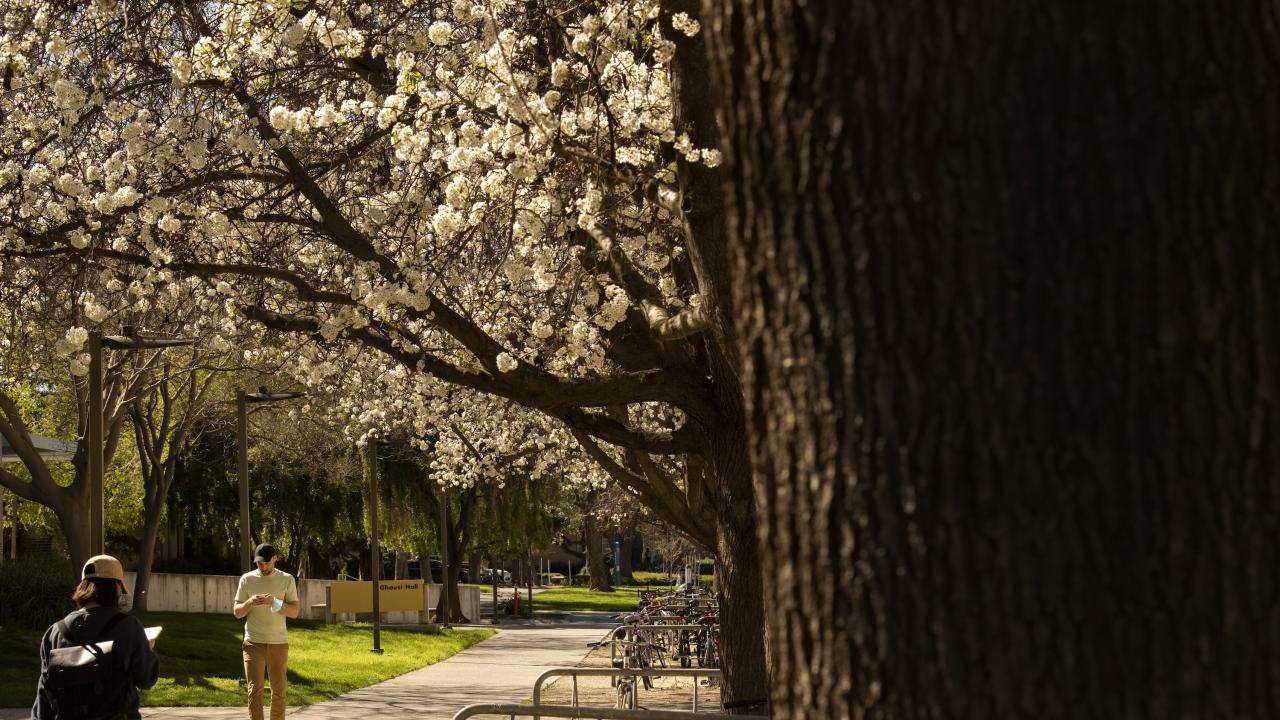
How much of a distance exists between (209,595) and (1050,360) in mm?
34904

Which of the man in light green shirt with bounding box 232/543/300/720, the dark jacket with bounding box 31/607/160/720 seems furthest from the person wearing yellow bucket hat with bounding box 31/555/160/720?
the man in light green shirt with bounding box 232/543/300/720

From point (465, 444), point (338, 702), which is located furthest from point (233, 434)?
point (338, 702)

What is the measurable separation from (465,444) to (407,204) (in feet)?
45.7

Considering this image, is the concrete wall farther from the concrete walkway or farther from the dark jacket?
the dark jacket

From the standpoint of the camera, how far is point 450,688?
61.7ft

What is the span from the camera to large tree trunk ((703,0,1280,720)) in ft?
7.03

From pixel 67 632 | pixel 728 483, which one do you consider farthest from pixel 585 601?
pixel 67 632

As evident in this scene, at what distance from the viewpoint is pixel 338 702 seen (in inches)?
661

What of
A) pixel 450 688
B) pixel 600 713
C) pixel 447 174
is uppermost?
pixel 447 174

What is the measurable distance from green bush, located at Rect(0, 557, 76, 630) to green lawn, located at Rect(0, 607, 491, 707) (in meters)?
0.48

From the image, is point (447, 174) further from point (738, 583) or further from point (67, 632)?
point (67, 632)

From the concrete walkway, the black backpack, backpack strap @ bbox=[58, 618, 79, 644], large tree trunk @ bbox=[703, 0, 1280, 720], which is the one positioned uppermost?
large tree trunk @ bbox=[703, 0, 1280, 720]

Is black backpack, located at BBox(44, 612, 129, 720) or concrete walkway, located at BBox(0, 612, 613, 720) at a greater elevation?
black backpack, located at BBox(44, 612, 129, 720)

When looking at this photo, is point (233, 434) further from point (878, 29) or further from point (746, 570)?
point (878, 29)
